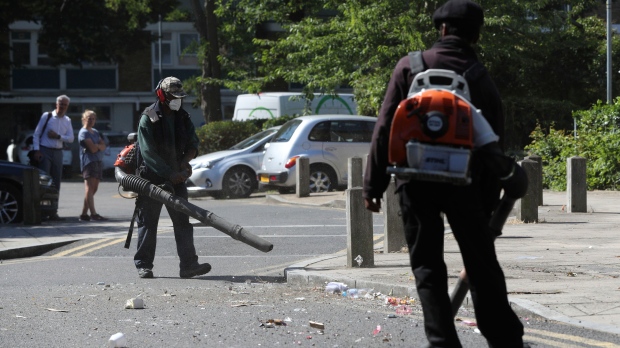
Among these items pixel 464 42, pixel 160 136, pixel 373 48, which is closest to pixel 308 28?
pixel 373 48

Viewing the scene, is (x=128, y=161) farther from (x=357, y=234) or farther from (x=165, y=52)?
(x=165, y=52)

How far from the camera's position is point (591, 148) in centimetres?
2069

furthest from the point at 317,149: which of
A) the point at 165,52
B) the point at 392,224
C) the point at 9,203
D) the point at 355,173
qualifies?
the point at 165,52

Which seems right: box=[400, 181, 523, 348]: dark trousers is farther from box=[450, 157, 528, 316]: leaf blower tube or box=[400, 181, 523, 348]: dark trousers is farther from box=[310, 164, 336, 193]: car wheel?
box=[310, 164, 336, 193]: car wheel

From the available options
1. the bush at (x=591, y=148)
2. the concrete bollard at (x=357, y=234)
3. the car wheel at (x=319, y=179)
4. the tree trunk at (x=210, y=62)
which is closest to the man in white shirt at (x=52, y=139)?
the car wheel at (x=319, y=179)

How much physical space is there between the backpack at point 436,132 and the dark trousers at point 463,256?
136 mm

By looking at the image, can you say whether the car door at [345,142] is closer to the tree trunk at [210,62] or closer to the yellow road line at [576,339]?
the tree trunk at [210,62]

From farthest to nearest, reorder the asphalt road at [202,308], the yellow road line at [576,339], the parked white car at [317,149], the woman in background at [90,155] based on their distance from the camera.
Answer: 1. the parked white car at [317,149]
2. the woman in background at [90,155]
3. the asphalt road at [202,308]
4. the yellow road line at [576,339]

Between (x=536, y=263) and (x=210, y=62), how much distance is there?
969 inches

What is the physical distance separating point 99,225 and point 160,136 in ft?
20.9

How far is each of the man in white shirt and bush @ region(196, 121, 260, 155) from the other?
404 inches

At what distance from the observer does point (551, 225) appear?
13258 millimetres

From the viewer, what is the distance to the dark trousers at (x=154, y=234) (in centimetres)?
955

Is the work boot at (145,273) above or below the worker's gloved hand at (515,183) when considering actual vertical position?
below
